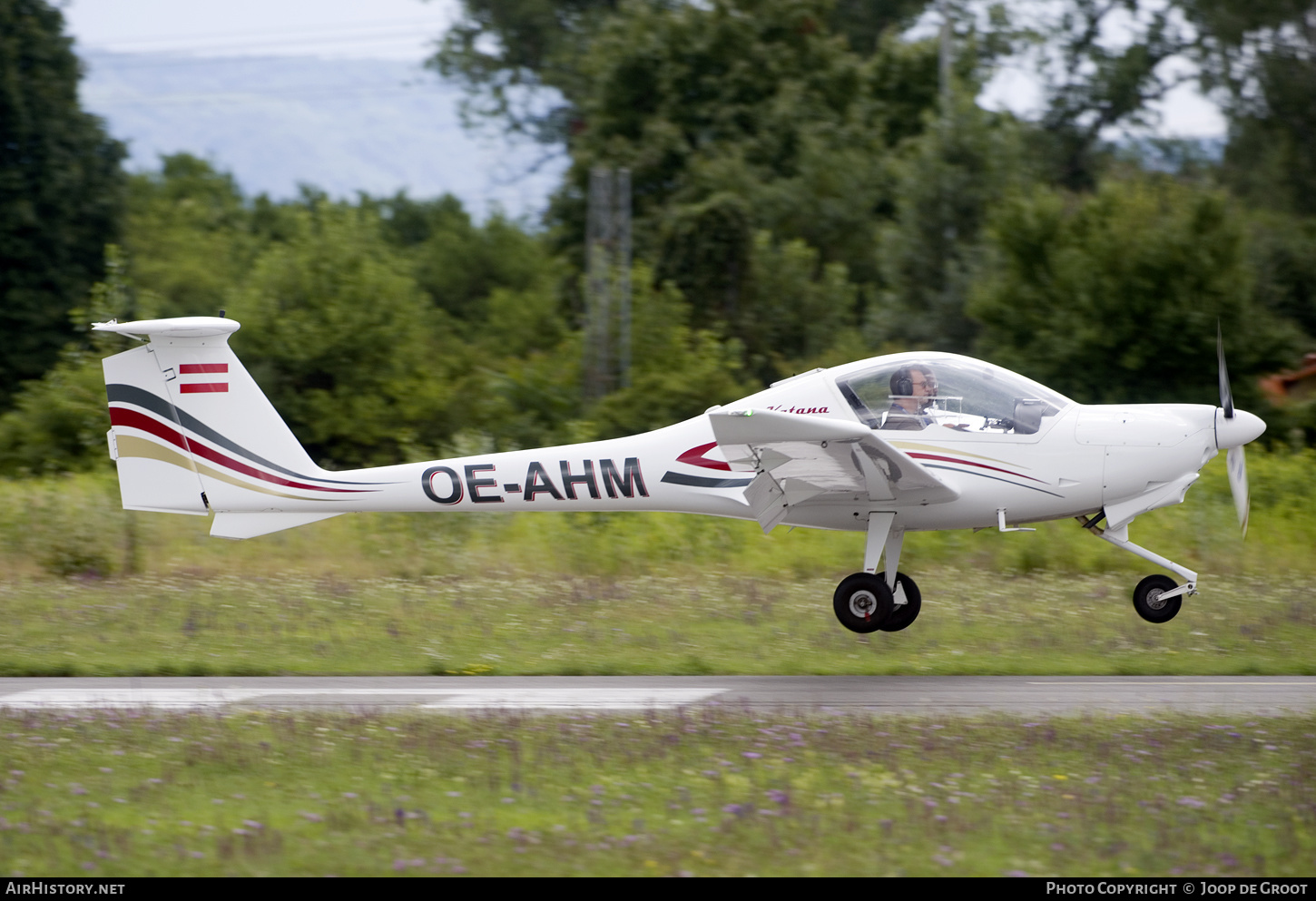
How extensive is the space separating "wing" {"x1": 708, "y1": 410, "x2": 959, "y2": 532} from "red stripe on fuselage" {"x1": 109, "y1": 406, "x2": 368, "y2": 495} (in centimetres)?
359

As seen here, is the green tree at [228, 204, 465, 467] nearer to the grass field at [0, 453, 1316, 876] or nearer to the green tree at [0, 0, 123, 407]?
the green tree at [0, 0, 123, 407]

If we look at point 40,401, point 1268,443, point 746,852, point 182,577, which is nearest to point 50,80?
point 40,401

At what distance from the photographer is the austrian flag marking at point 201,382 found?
11.3 meters

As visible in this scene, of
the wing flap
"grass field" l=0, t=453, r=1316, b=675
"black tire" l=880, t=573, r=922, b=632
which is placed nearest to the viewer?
the wing flap

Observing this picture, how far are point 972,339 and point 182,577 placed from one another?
66.1ft

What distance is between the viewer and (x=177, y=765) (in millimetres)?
7234

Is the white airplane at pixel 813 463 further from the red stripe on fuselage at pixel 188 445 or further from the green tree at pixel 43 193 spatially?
the green tree at pixel 43 193

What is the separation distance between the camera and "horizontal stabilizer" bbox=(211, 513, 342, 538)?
A: 1122cm

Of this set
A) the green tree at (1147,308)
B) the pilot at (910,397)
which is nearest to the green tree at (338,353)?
the green tree at (1147,308)

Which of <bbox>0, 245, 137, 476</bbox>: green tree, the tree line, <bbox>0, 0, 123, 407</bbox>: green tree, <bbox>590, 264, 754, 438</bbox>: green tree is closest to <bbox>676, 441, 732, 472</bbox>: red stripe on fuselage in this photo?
the tree line

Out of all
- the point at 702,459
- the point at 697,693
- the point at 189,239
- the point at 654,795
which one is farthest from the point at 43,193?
the point at 654,795

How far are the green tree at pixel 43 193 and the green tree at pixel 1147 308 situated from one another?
24.1m

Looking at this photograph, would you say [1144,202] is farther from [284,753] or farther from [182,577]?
[284,753]

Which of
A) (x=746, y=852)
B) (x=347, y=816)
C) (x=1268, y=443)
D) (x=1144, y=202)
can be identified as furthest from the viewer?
(x=1144, y=202)
